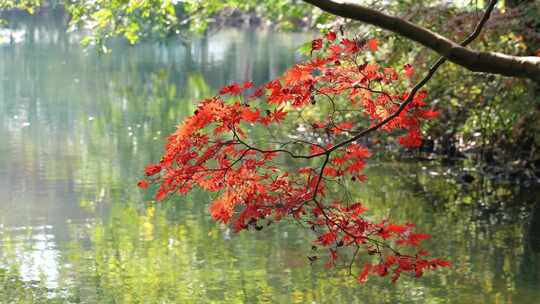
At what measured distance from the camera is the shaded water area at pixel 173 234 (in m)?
8.33

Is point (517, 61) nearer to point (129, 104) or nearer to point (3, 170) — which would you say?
point (3, 170)

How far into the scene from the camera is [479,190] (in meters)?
13.0

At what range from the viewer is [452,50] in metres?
4.25

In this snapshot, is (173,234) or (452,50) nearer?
(452,50)

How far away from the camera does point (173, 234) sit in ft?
34.4

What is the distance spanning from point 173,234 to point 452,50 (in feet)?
21.5

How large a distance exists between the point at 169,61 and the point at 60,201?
23224mm

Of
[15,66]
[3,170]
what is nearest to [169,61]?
[15,66]

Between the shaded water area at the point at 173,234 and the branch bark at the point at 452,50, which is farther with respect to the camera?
the shaded water area at the point at 173,234

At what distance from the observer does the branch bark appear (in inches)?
166

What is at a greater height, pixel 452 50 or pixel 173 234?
pixel 452 50

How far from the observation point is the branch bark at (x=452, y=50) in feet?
13.9

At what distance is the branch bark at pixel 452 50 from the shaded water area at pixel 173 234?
4.05 metres

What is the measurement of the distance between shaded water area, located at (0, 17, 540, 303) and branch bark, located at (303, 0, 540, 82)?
4.05 m
